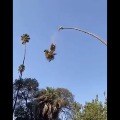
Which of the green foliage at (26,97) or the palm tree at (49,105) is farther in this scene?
the green foliage at (26,97)

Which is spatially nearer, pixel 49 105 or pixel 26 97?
pixel 49 105

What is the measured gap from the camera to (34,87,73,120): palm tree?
160 ft

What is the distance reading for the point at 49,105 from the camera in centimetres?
4859

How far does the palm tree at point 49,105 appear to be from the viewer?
48.7m

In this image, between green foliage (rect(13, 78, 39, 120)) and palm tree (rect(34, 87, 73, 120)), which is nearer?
palm tree (rect(34, 87, 73, 120))
